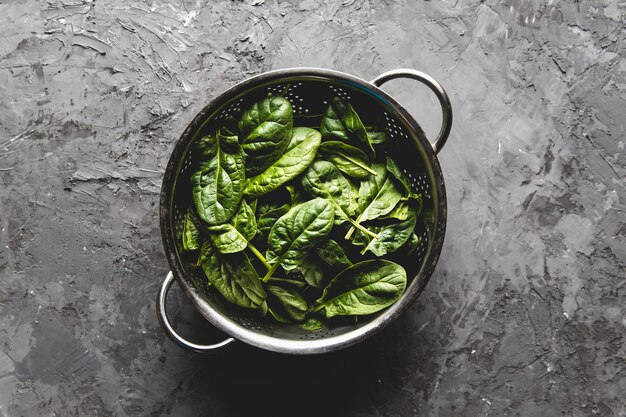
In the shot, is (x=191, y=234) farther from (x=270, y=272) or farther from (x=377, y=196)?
(x=377, y=196)

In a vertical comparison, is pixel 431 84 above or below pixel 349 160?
above

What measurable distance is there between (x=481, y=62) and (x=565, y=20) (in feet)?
0.58

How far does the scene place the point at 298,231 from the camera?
0.98 meters

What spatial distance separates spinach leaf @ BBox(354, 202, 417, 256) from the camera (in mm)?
1000

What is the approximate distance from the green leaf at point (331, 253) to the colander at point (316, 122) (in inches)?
4.1

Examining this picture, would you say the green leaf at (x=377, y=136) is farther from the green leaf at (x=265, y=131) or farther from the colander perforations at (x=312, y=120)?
the green leaf at (x=265, y=131)

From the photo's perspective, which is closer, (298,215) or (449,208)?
(298,215)

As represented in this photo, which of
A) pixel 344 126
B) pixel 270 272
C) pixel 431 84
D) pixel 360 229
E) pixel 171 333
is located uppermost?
pixel 431 84

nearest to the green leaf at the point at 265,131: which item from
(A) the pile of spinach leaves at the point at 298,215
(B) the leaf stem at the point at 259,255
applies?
(A) the pile of spinach leaves at the point at 298,215

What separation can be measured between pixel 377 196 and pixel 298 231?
15 cm

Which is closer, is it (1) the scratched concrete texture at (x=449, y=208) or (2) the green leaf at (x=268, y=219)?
(2) the green leaf at (x=268, y=219)

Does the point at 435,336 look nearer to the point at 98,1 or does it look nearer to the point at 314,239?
the point at 314,239

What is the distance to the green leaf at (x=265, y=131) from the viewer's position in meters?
1.00

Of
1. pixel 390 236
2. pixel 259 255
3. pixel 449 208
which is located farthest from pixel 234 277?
pixel 449 208
